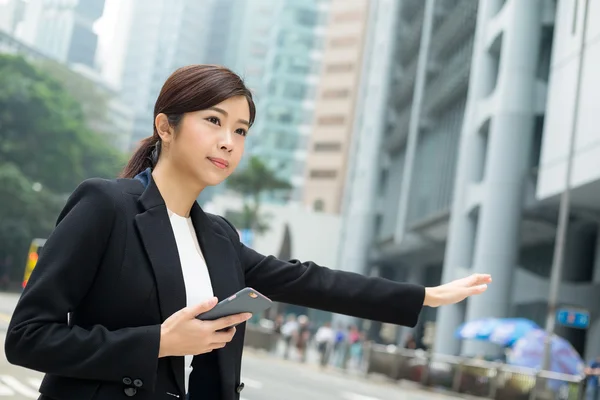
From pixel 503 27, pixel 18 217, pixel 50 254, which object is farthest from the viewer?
pixel 18 217

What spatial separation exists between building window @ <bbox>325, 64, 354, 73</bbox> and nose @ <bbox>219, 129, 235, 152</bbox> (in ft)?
396

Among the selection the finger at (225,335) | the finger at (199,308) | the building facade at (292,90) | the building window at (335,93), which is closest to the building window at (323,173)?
the building facade at (292,90)

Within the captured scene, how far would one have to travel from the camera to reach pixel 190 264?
2.83 meters

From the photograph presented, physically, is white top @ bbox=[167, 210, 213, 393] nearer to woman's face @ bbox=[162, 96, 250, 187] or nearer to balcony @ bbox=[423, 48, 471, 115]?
woman's face @ bbox=[162, 96, 250, 187]

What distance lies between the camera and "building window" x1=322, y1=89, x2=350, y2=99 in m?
122

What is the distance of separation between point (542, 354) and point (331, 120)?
97.3 m

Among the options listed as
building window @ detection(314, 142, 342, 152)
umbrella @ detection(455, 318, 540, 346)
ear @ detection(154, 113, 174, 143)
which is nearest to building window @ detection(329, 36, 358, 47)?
building window @ detection(314, 142, 342, 152)

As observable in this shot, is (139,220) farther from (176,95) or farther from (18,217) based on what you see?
(18,217)

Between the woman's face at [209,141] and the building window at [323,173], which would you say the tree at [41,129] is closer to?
the building window at [323,173]

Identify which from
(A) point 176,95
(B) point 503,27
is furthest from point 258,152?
(A) point 176,95

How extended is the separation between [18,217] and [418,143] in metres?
25.0

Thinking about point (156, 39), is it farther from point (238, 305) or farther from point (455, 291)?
point (238, 305)

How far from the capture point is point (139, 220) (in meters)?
2.72

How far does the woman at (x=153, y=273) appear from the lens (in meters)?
2.55
